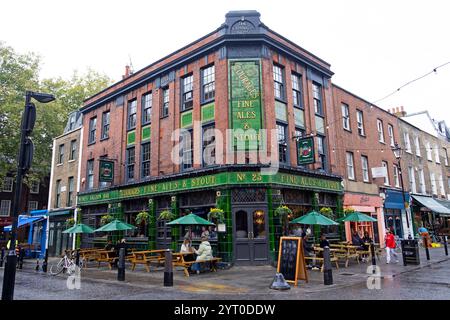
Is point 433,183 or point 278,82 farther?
point 433,183

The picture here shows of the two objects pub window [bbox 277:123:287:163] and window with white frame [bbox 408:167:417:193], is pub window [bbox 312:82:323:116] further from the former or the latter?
window with white frame [bbox 408:167:417:193]

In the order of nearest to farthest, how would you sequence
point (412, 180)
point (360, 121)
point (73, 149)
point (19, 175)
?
1. point (19, 175)
2. point (360, 121)
3. point (73, 149)
4. point (412, 180)

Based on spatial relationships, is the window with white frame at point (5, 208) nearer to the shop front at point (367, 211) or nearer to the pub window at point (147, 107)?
the pub window at point (147, 107)

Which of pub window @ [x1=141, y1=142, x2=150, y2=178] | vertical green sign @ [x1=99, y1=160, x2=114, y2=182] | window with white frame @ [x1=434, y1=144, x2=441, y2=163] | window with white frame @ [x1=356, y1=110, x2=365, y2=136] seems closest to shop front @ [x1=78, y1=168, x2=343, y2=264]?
pub window @ [x1=141, y1=142, x2=150, y2=178]

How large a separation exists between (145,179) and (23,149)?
12.4 m

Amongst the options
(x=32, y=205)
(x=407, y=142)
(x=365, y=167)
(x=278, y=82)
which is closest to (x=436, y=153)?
(x=407, y=142)

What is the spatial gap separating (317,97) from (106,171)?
14044mm

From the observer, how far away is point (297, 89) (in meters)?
19.4

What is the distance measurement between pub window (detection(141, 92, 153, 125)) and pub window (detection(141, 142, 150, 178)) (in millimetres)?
1537

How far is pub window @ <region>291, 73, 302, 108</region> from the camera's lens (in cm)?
1920

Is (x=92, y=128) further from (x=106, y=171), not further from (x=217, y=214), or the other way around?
(x=217, y=214)

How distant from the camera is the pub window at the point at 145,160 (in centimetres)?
2084
